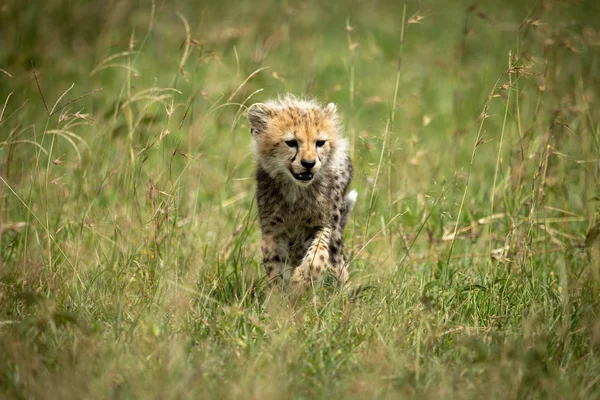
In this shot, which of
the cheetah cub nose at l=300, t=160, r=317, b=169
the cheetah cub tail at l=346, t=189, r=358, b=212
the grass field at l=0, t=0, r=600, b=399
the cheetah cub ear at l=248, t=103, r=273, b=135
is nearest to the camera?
the grass field at l=0, t=0, r=600, b=399

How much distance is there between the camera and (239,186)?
5.84 metres

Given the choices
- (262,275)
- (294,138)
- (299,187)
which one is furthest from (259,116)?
(262,275)

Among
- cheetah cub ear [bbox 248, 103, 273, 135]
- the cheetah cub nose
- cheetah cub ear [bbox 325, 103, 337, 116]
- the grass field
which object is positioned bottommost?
the grass field

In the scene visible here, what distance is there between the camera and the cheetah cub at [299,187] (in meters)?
4.07

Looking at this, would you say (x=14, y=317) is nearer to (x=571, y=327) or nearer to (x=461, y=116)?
(x=571, y=327)

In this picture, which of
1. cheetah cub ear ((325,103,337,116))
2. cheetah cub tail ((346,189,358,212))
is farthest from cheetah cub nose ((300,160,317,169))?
cheetah cub tail ((346,189,358,212))

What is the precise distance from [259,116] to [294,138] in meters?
0.34

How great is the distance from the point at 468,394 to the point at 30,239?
268 cm

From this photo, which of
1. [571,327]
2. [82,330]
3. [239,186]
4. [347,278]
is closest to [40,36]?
[239,186]

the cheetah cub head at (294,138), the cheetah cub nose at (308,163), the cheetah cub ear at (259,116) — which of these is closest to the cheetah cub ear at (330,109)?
the cheetah cub head at (294,138)

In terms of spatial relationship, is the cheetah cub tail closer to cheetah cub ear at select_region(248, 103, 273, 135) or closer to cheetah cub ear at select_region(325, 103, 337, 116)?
cheetah cub ear at select_region(325, 103, 337, 116)

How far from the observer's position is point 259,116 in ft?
14.3

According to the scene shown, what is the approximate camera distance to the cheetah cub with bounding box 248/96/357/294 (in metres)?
4.07

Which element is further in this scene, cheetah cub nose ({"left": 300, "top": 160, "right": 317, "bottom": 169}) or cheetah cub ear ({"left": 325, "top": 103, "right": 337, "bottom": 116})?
cheetah cub ear ({"left": 325, "top": 103, "right": 337, "bottom": 116})
